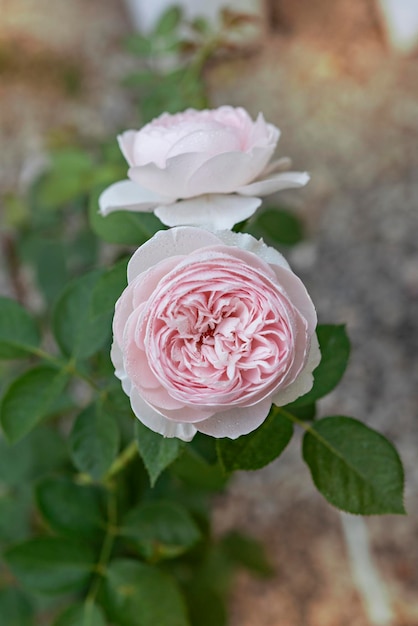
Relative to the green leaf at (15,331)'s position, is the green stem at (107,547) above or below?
below

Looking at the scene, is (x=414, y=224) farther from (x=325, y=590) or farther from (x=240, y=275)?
(x=240, y=275)

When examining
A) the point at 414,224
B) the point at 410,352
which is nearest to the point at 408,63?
the point at 414,224

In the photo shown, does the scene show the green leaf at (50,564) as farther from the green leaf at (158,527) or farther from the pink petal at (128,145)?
the pink petal at (128,145)

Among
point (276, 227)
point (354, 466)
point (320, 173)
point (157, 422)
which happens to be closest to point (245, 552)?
point (276, 227)

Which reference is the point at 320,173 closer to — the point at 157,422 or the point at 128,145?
the point at 128,145

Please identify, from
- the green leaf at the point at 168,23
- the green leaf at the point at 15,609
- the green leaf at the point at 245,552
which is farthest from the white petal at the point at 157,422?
the green leaf at the point at 168,23
